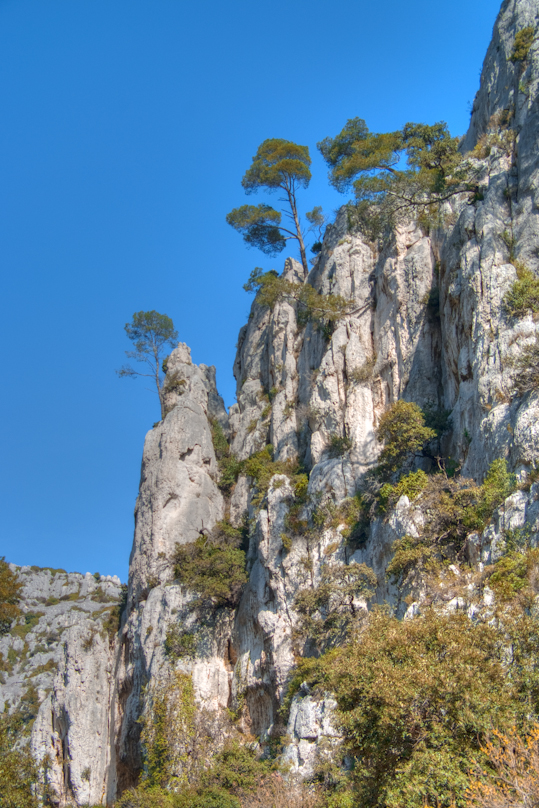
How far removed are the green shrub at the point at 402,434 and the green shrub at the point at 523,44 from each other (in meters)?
17.3

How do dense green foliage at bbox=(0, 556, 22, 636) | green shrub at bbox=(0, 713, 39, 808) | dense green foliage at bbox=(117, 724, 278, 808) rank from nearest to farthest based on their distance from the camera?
green shrub at bbox=(0, 713, 39, 808)
dense green foliage at bbox=(117, 724, 278, 808)
dense green foliage at bbox=(0, 556, 22, 636)

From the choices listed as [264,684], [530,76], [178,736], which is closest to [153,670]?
[178,736]

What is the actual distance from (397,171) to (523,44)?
308 inches

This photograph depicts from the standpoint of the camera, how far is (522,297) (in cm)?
2336

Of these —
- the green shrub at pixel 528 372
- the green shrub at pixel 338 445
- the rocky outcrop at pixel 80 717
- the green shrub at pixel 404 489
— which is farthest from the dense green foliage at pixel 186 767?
the green shrub at pixel 528 372

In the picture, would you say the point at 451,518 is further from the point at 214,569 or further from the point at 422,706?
the point at 214,569

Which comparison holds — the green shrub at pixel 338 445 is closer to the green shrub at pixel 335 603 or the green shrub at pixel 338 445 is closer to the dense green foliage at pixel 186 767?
the green shrub at pixel 335 603

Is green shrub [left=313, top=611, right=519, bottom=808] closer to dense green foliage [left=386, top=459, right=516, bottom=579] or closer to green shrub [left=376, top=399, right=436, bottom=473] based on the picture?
dense green foliage [left=386, top=459, right=516, bottom=579]

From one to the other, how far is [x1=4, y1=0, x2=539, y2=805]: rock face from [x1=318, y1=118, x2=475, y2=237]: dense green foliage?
1.21 m

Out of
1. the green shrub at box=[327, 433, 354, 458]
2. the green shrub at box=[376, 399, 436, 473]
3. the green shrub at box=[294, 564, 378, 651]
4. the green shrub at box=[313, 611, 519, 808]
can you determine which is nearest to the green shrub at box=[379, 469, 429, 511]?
the green shrub at box=[376, 399, 436, 473]

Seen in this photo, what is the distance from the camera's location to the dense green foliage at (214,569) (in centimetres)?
3044

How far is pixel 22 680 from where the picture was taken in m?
49.8

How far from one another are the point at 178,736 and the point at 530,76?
102 feet

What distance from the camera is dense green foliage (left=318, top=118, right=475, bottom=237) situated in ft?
104
